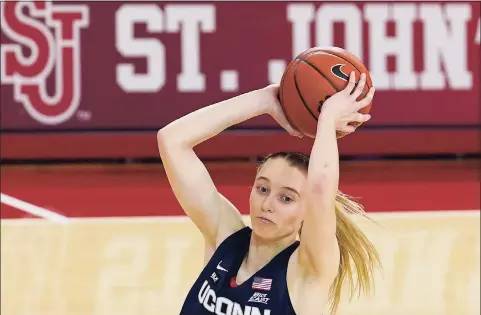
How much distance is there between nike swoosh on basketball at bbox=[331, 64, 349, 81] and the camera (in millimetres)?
3120

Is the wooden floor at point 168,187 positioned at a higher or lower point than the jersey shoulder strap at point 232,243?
lower

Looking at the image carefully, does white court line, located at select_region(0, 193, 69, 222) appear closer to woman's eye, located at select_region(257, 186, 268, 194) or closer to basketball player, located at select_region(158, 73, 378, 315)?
basketball player, located at select_region(158, 73, 378, 315)

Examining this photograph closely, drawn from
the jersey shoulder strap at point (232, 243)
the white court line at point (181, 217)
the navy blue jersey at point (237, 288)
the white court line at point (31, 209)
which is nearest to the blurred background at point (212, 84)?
the white court line at point (31, 209)

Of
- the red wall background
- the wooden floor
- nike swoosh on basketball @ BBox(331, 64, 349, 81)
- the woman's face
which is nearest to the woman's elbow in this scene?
the woman's face

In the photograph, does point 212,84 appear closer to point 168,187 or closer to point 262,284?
point 168,187

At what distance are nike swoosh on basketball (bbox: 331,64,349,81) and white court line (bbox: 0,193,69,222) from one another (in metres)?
3.59

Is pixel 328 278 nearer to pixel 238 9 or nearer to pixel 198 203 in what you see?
pixel 198 203

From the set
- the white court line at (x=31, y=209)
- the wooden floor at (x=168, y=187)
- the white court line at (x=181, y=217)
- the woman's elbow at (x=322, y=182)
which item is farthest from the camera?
the wooden floor at (x=168, y=187)

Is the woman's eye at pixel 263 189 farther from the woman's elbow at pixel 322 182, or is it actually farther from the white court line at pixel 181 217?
the white court line at pixel 181 217

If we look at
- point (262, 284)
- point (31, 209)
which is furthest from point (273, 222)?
point (31, 209)

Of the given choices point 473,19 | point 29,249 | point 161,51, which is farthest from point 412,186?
point 29,249

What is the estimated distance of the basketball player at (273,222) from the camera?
289 centimetres

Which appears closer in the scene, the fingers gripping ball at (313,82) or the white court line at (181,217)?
the fingers gripping ball at (313,82)

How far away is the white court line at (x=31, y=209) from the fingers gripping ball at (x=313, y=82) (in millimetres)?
3394
